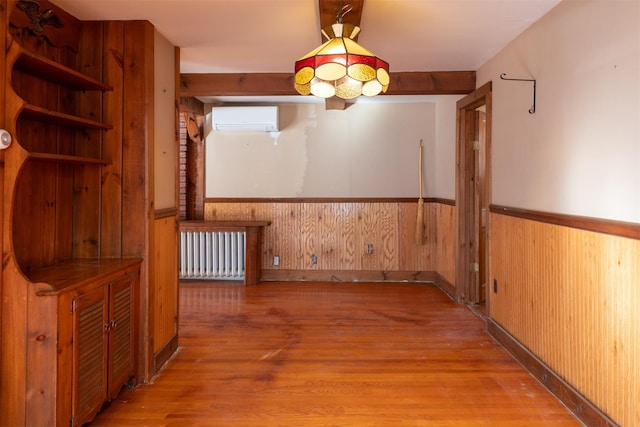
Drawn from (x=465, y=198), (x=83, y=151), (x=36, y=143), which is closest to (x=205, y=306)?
(x=83, y=151)

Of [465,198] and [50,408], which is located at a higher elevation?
[465,198]

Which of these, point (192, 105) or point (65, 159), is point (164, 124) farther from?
point (192, 105)

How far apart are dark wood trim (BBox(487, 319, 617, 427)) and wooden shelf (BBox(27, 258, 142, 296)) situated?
254 centimetres

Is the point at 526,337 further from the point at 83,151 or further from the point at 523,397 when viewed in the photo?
the point at 83,151

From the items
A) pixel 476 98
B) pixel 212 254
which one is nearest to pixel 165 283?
pixel 212 254

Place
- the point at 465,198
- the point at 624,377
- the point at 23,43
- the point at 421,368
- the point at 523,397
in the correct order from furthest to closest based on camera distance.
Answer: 1. the point at 465,198
2. the point at 421,368
3. the point at 523,397
4. the point at 23,43
5. the point at 624,377

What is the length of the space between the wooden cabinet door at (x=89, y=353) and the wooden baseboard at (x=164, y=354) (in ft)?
1.99

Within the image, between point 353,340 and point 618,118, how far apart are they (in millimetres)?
2326

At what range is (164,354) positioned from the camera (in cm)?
304

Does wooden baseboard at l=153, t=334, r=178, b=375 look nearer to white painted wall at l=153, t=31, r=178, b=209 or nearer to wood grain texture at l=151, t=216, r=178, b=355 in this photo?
wood grain texture at l=151, t=216, r=178, b=355

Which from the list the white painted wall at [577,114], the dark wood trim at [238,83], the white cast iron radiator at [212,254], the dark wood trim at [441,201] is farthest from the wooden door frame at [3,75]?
the dark wood trim at [441,201]

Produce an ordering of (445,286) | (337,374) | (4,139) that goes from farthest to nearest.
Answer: (445,286) < (337,374) < (4,139)

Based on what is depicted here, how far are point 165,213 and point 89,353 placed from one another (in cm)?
→ 112

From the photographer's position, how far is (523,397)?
101 inches
